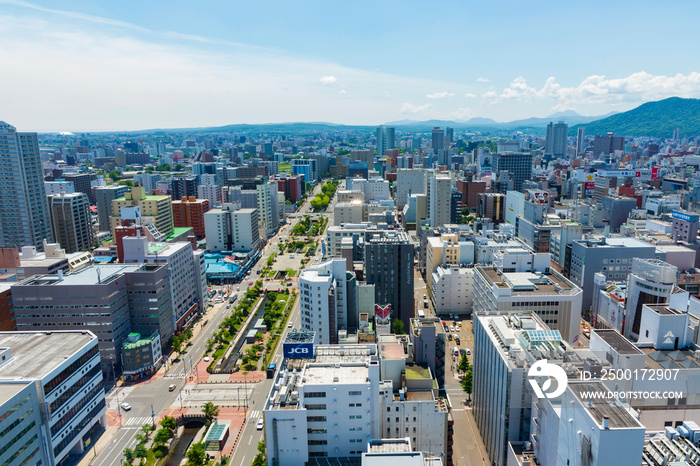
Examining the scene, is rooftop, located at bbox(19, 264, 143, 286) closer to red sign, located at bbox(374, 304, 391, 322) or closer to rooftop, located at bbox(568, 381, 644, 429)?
red sign, located at bbox(374, 304, 391, 322)

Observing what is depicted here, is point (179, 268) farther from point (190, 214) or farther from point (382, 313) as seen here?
point (190, 214)

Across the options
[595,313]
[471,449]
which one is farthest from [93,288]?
[595,313]

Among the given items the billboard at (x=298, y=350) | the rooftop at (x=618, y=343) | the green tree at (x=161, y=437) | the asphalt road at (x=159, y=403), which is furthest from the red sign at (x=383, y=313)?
the green tree at (x=161, y=437)

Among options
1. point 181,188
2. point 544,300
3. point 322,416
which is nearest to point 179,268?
point 322,416

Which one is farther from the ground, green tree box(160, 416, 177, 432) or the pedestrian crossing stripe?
green tree box(160, 416, 177, 432)

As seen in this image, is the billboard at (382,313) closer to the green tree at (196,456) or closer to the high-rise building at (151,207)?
the green tree at (196,456)

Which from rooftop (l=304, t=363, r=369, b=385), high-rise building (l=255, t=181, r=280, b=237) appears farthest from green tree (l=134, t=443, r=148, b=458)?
high-rise building (l=255, t=181, r=280, b=237)
